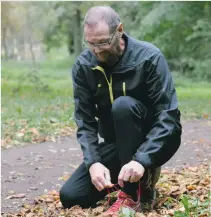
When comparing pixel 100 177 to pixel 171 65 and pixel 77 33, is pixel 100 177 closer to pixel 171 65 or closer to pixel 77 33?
pixel 171 65

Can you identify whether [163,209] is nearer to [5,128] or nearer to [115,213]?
[115,213]

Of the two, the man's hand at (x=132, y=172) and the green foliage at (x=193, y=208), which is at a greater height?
the man's hand at (x=132, y=172)

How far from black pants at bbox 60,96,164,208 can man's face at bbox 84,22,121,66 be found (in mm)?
283

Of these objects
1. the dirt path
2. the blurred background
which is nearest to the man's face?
the dirt path

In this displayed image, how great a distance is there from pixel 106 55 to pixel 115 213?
98 cm

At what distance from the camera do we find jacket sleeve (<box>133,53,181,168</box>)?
2924mm

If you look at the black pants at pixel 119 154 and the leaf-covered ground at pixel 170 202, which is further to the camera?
the black pants at pixel 119 154

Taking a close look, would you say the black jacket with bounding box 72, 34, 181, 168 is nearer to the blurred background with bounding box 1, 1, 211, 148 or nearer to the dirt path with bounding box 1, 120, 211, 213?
the dirt path with bounding box 1, 120, 211, 213

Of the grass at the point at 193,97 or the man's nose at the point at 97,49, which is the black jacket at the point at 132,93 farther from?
the grass at the point at 193,97

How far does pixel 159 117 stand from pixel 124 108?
0.23m

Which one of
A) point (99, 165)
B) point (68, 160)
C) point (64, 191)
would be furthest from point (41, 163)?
point (99, 165)

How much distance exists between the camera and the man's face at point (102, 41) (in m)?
2.86

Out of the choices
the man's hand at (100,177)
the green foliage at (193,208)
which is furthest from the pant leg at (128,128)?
the green foliage at (193,208)

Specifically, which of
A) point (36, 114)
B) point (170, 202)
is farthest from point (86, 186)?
point (36, 114)
